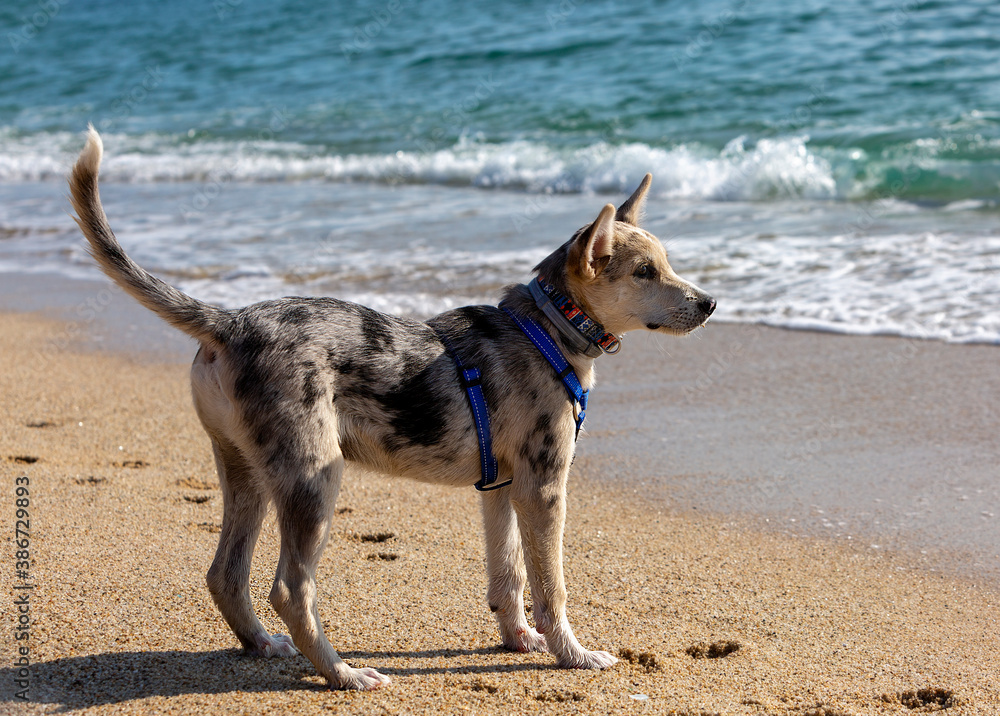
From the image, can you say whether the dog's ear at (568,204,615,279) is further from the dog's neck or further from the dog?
the dog's neck

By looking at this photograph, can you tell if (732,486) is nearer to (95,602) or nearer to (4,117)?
(95,602)

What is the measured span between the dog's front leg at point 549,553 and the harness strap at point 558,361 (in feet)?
0.91

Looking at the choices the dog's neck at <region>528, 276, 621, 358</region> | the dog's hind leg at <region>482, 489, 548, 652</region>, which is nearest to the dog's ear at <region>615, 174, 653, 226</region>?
the dog's neck at <region>528, 276, 621, 358</region>

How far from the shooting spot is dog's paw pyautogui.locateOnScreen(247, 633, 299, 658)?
3.85 m

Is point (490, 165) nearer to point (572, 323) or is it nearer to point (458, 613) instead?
point (572, 323)

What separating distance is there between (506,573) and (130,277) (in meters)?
1.93

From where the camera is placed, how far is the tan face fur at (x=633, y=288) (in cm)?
396

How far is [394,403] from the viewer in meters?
3.58

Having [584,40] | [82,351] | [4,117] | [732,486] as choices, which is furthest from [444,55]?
[732,486]

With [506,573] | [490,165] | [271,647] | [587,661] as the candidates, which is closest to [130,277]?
[271,647]

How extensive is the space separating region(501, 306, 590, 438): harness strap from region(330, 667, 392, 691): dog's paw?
4.16ft

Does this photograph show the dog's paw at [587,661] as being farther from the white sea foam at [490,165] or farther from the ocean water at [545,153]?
the white sea foam at [490,165]

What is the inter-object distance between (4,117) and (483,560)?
2340 centimetres

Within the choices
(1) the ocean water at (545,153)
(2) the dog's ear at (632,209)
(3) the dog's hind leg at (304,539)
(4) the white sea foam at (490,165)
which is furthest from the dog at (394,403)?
(4) the white sea foam at (490,165)
